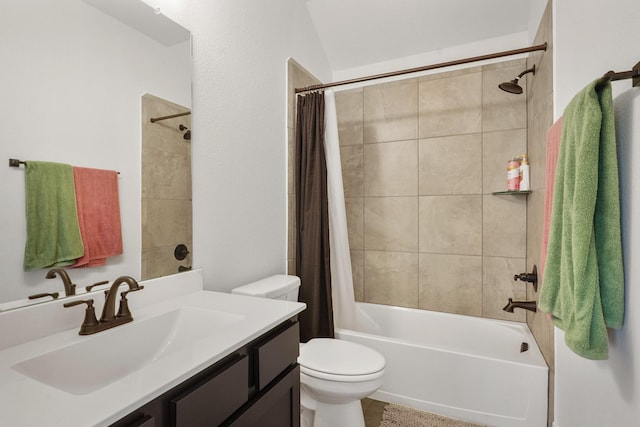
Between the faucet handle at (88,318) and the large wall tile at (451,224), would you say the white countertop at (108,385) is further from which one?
the large wall tile at (451,224)

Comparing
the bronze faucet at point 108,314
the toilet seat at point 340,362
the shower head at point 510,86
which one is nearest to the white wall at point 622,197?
the shower head at point 510,86

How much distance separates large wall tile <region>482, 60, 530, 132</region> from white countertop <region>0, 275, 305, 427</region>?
206 cm

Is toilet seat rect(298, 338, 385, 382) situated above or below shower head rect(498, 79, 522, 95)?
below

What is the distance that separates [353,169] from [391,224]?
1.91 ft

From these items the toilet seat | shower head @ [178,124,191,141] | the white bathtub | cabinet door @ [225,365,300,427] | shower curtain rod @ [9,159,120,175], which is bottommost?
the white bathtub

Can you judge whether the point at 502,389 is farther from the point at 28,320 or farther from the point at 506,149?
the point at 28,320

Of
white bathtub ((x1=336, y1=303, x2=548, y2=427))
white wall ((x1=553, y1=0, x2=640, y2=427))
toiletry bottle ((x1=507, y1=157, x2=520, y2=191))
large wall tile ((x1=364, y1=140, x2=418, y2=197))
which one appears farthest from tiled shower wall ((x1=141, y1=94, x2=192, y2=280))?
toiletry bottle ((x1=507, y1=157, x2=520, y2=191))

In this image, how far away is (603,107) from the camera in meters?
0.86

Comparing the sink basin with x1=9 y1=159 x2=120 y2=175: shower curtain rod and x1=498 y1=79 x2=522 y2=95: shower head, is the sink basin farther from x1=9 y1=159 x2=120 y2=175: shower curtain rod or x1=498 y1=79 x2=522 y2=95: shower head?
x1=498 y1=79 x2=522 y2=95: shower head

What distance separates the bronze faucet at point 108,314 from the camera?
0.95 meters

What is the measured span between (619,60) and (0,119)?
1698mm

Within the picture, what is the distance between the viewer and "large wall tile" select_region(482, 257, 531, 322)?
2264mm

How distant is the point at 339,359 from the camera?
157cm

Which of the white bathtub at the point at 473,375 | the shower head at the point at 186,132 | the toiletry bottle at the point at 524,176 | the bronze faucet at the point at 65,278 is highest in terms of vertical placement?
the shower head at the point at 186,132
